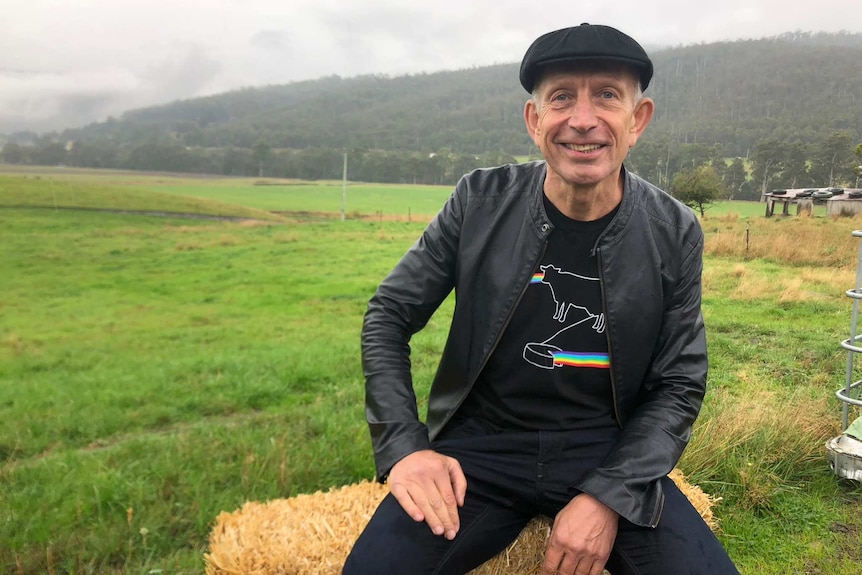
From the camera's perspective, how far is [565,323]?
1.49 metres

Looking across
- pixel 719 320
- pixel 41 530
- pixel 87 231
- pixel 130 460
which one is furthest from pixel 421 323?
pixel 87 231

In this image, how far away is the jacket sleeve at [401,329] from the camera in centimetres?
136

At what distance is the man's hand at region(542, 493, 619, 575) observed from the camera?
4.05ft

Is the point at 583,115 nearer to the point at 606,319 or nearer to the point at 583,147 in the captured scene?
the point at 583,147

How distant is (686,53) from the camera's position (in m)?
5.13

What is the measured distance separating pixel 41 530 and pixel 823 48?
6214mm

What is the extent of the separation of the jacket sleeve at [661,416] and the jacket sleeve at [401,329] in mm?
433

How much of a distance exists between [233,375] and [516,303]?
13.7 ft

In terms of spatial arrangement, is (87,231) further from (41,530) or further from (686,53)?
(686,53)

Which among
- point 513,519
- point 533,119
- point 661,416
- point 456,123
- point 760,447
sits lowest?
point 760,447

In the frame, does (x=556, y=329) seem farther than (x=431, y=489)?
Yes

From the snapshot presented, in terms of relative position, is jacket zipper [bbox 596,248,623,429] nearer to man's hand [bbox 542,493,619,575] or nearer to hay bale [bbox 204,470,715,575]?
man's hand [bbox 542,493,619,575]

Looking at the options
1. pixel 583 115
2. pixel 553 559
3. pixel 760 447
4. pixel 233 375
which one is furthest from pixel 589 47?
pixel 233 375

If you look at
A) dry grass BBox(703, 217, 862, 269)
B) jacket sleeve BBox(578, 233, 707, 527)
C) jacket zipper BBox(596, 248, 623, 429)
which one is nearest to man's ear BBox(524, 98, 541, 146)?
jacket zipper BBox(596, 248, 623, 429)
